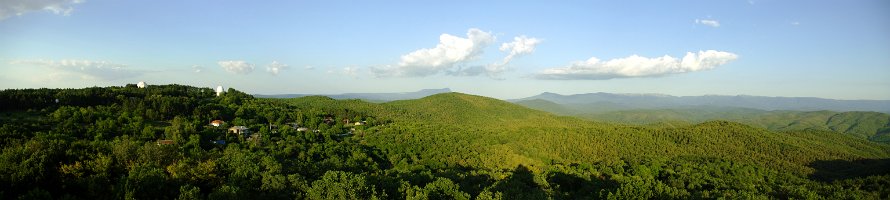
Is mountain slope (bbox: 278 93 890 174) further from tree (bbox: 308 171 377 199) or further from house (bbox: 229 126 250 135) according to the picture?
tree (bbox: 308 171 377 199)

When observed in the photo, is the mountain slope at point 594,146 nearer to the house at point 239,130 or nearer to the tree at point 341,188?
the house at point 239,130

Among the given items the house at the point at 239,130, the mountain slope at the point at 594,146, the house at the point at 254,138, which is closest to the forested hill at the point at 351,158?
the house at the point at 239,130

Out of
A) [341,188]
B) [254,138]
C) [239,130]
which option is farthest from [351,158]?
[341,188]

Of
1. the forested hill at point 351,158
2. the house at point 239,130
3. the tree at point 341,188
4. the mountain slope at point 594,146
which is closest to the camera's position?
the tree at point 341,188

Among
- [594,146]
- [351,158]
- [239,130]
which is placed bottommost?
[594,146]

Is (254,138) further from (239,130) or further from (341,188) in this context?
(341,188)

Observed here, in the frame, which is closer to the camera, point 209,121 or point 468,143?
point 209,121

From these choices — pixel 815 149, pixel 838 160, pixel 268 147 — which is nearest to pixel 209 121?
pixel 268 147

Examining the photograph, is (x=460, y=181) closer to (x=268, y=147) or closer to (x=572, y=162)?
(x=268, y=147)
